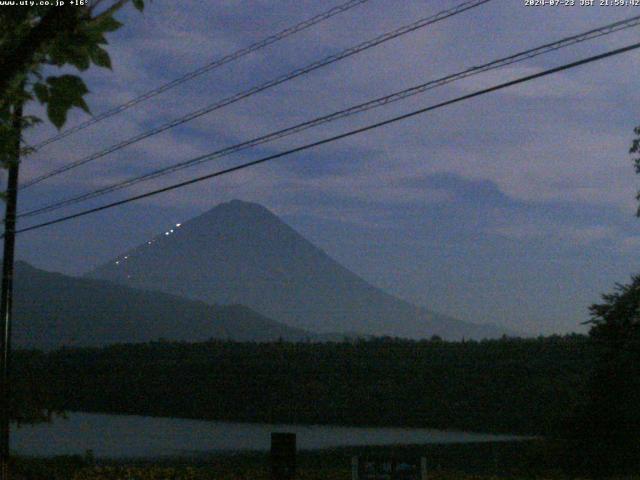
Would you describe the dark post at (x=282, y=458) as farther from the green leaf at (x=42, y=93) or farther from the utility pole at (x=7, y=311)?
the green leaf at (x=42, y=93)

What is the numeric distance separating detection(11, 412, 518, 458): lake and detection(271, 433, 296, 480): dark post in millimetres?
15234

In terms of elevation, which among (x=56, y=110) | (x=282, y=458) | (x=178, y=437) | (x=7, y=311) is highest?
(x=7, y=311)

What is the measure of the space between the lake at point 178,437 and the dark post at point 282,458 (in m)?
15.2

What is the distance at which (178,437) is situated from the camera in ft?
134

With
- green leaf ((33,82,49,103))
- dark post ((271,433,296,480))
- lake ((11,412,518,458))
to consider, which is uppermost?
green leaf ((33,82,49,103))

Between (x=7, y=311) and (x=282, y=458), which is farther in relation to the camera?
(x=7, y=311)

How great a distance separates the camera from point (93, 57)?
4.58 m

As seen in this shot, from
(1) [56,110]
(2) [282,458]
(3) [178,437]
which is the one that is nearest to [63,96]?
(1) [56,110]

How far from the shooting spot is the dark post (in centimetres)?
1680

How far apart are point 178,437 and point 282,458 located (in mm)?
25204

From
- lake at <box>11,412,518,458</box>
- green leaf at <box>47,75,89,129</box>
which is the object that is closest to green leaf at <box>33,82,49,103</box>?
green leaf at <box>47,75,89,129</box>

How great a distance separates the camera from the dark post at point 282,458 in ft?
55.1

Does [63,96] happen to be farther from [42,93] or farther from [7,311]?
[7,311]

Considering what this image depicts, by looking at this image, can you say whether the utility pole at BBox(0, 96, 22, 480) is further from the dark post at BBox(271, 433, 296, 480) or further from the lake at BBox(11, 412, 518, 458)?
the lake at BBox(11, 412, 518, 458)
